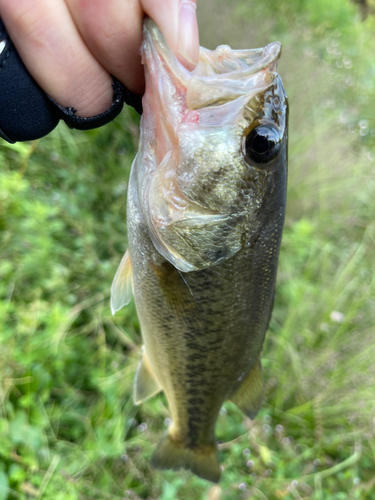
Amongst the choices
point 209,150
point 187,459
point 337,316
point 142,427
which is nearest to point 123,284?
point 209,150

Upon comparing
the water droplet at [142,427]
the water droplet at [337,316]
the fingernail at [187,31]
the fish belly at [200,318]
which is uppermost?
the fingernail at [187,31]

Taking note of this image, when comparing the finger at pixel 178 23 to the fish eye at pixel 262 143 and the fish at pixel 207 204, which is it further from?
the fish eye at pixel 262 143

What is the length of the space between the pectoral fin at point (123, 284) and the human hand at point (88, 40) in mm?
516

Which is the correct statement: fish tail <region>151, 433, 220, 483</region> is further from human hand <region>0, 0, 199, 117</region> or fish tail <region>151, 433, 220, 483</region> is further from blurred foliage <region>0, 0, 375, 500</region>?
human hand <region>0, 0, 199, 117</region>

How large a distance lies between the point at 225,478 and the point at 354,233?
7.85 feet

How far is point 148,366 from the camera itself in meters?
1.38

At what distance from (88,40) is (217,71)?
36cm

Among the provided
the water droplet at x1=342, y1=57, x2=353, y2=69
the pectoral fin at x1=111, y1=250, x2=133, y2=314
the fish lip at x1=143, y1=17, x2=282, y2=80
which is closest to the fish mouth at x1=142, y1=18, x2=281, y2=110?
the fish lip at x1=143, y1=17, x2=282, y2=80

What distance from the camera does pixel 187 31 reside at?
0.68 m

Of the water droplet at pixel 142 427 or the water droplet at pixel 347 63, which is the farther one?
the water droplet at pixel 347 63

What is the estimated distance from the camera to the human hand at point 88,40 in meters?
0.70

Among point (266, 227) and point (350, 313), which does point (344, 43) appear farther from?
point (266, 227)

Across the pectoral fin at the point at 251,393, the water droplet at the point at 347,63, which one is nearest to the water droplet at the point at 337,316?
the pectoral fin at the point at 251,393

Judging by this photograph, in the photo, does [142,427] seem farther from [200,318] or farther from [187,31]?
[187,31]
